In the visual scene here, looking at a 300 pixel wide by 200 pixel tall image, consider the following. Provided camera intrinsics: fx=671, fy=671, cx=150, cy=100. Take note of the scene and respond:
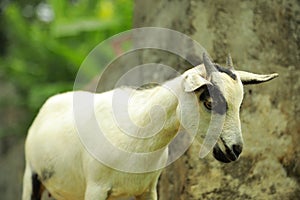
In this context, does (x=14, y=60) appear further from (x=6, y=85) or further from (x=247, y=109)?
(x=247, y=109)

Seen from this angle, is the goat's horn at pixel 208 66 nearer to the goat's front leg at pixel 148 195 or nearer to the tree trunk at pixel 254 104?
the goat's front leg at pixel 148 195

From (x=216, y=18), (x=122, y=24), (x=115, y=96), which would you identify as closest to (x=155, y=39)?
(x=216, y=18)

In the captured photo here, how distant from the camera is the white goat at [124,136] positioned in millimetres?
2000

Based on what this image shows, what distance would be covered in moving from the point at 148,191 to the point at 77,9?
533 cm

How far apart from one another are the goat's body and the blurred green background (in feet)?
12.7

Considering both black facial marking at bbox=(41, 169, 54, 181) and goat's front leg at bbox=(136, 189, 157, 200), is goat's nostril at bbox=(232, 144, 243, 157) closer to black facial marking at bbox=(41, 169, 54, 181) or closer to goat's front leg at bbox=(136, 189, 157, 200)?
goat's front leg at bbox=(136, 189, 157, 200)

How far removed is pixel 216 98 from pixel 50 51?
5141mm

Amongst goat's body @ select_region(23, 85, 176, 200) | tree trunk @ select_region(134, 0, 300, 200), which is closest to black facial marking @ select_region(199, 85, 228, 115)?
A: goat's body @ select_region(23, 85, 176, 200)

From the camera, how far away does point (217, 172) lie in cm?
301

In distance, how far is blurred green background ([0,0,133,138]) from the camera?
22.1 ft

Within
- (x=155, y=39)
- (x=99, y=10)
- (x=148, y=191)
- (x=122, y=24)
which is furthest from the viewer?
(x=99, y=10)

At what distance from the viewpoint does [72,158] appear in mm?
2428

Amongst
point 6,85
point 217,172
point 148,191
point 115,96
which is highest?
point 115,96

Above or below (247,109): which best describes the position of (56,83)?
below
